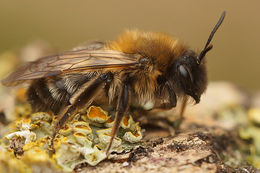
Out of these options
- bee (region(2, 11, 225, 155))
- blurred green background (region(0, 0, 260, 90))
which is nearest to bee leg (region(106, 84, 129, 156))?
bee (region(2, 11, 225, 155))

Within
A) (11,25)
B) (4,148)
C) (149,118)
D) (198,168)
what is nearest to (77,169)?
(4,148)

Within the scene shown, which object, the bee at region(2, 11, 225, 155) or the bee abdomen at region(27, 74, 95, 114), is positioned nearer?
the bee at region(2, 11, 225, 155)

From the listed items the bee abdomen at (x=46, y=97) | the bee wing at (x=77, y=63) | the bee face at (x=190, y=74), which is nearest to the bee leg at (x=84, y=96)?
the bee wing at (x=77, y=63)

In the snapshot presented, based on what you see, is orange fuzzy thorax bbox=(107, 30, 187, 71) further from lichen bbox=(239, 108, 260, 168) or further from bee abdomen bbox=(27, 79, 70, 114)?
lichen bbox=(239, 108, 260, 168)

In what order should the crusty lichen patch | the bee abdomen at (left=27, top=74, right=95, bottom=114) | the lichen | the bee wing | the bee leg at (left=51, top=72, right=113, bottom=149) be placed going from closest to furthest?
1. the crusty lichen patch
2. the bee leg at (left=51, top=72, right=113, bottom=149)
3. the bee wing
4. the bee abdomen at (left=27, top=74, right=95, bottom=114)
5. the lichen

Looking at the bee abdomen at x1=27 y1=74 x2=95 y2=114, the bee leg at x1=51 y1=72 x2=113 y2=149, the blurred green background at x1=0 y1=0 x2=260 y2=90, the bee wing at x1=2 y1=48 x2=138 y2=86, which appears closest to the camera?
the bee leg at x1=51 y1=72 x2=113 y2=149

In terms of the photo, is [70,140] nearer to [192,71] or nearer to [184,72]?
[184,72]
